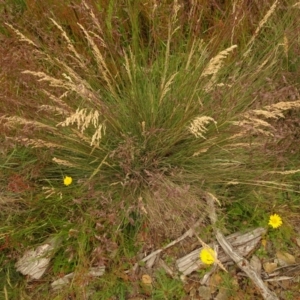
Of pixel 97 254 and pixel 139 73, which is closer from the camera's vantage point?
pixel 97 254

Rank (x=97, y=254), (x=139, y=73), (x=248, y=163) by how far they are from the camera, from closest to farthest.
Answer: (x=97, y=254) < (x=248, y=163) < (x=139, y=73)

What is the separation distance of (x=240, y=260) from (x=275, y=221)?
274 mm

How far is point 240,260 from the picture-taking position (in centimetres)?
205

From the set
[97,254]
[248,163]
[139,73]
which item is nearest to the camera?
[97,254]

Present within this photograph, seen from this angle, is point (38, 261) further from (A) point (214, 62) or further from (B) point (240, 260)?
(A) point (214, 62)

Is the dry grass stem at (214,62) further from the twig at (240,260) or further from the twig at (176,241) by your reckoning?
the twig at (176,241)

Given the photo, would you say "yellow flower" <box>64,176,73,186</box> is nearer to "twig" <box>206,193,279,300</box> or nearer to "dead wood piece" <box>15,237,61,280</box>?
"dead wood piece" <box>15,237,61,280</box>

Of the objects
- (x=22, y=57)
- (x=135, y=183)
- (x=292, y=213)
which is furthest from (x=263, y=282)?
(x=22, y=57)

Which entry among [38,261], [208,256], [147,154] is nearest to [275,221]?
[208,256]

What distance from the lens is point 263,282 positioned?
2.04 meters

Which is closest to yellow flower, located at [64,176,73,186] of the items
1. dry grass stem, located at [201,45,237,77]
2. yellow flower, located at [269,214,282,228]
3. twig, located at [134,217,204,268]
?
twig, located at [134,217,204,268]

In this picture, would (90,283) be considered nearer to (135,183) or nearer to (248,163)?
(135,183)

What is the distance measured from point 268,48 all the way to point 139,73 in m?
0.77

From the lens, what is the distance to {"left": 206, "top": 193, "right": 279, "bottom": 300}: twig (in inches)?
79.0
